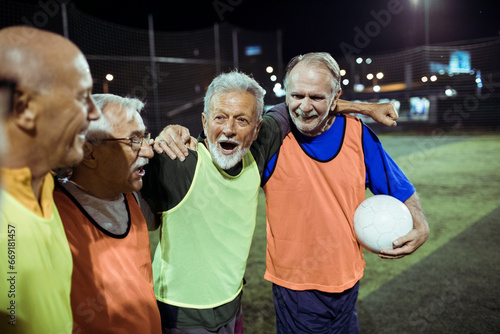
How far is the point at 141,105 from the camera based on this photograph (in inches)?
57.1

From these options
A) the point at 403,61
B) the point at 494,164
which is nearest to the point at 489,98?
the point at 403,61

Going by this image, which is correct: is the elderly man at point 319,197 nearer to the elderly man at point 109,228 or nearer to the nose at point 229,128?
the nose at point 229,128

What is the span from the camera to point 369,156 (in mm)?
2207

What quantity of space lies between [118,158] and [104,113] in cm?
17

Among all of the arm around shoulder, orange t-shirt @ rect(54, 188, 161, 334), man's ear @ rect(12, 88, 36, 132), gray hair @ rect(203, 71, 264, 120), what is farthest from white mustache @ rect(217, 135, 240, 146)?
man's ear @ rect(12, 88, 36, 132)

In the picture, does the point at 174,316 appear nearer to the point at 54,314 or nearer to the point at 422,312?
the point at 54,314

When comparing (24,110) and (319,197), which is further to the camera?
(319,197)

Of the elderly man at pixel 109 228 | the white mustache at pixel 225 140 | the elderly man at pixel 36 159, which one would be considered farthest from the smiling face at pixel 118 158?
the white mustache at pixel 225 140

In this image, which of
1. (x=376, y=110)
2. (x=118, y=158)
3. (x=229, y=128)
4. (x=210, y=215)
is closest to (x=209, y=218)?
(x=210, y=215)

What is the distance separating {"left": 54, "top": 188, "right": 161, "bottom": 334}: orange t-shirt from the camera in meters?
1.13

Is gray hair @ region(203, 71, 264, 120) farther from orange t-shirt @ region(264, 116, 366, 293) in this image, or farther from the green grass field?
the green grass field

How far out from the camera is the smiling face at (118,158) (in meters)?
1.25

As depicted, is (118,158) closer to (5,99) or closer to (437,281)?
(5,99)

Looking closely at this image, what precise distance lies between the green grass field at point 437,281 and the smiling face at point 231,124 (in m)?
1.87
